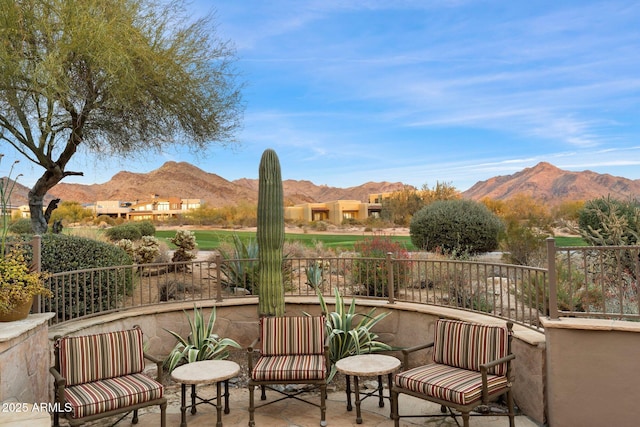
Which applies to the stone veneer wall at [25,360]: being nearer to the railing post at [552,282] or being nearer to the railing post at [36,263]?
the railing post at [36,263]

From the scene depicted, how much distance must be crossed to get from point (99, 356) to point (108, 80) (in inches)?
250

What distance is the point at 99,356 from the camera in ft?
13.9

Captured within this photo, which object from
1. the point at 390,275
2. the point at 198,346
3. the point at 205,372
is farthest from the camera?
the point at 390,275

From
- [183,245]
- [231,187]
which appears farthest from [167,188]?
[183,245]

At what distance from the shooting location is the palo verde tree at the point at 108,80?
813cm

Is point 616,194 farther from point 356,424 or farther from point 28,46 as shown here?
point 28,46

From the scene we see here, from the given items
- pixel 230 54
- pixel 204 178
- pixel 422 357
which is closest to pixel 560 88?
pixel 230 54

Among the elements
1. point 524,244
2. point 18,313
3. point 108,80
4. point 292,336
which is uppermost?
point 108,80

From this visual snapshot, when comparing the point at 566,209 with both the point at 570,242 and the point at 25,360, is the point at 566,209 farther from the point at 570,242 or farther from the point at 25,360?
the point at 25,360

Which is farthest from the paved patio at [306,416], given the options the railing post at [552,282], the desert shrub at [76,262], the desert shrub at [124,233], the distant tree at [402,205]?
the distant tree at [402,205]

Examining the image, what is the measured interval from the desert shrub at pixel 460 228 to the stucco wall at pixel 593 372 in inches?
363

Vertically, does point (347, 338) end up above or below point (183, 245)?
below

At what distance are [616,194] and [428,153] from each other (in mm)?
8120

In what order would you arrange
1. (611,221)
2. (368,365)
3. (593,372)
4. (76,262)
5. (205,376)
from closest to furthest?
1. (593,372)
2. (205,376)
3. (368,365)
4. (76,262)
5. (611,221)
